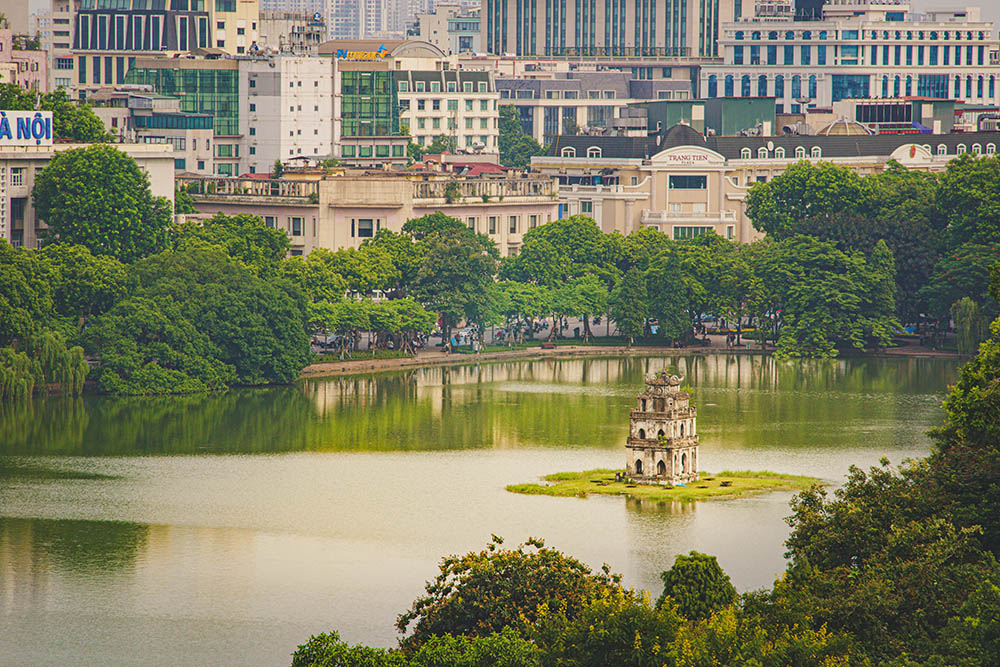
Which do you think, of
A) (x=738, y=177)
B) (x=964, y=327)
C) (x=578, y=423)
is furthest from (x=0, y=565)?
(x=738, y=177)

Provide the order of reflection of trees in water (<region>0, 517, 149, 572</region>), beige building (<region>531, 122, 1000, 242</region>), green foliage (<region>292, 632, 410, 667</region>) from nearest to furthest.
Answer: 1. green foliage (<region>292, 632, 410, 667</region>)
2. reflection of trees in water (<region>0, 517, 149, 572</region>)
3. beige building (<region>531, 122, 1000, 242</region>)

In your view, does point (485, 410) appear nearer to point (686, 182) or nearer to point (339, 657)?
point (686, 182)

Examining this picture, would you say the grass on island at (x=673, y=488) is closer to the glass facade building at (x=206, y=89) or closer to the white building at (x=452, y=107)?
the glass facade building at (x=206, y=89)

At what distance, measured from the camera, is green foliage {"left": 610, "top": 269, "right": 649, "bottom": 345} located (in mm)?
130000

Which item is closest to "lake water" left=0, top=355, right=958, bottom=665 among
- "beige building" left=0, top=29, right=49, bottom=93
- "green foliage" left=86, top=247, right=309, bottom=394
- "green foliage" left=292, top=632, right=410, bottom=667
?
"green foliage" left=86, top=247, right=309, bottom=394

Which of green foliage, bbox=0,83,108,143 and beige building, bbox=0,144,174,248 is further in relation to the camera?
green foliage, bbox=0,83,108,143

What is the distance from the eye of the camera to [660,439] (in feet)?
291

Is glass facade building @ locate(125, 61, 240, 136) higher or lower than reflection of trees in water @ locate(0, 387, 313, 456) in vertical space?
higher

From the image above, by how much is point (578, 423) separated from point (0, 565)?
112 ft

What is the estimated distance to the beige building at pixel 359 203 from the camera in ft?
451

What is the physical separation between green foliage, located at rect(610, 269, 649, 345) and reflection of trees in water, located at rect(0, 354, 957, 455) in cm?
605

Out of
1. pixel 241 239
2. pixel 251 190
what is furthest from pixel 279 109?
pixel 241 239

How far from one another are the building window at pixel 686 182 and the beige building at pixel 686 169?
0.06 meters

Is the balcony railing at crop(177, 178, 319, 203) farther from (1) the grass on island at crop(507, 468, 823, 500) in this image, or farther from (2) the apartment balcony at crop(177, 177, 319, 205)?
(1) the grass on island at crop(507, 468, 823, 500)
